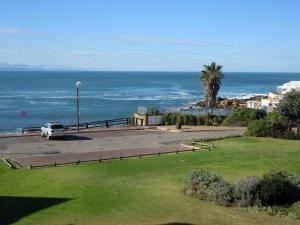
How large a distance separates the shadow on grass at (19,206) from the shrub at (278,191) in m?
7.97

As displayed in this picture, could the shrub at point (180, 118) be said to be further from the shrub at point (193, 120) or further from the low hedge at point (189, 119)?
the shrub at point (193, 120)

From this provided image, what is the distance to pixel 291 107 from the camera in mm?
45750

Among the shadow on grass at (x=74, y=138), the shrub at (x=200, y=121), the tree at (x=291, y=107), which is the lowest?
the shadow on grass at (x=74, y=138)

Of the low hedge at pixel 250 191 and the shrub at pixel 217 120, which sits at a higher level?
the low hedge at pixel 250 191

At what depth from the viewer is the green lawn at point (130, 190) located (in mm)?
17531

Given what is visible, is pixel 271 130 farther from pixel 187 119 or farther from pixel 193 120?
pixel 187 119

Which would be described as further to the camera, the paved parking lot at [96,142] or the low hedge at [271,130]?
the low hedge at [271,130]

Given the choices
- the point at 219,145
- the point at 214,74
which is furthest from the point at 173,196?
the point at 214,74

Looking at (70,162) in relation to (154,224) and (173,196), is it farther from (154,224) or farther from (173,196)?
(154,224)

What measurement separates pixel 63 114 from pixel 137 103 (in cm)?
2699

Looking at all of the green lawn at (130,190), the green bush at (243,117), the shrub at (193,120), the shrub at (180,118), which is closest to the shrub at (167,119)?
the shrub at (180,118)

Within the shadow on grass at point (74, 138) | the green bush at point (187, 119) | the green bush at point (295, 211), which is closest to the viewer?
the green bush at point (295, 211)

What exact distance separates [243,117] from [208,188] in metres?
32.1

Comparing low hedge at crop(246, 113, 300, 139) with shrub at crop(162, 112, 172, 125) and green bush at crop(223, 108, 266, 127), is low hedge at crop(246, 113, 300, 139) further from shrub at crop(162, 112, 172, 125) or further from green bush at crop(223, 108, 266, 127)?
shrub at crop(162, 112, 172, 125)
